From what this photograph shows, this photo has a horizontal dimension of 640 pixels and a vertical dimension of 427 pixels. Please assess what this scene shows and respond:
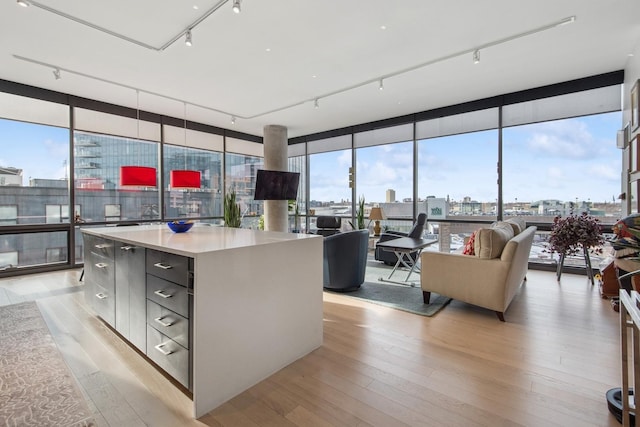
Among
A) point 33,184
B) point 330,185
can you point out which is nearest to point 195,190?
point 33,184

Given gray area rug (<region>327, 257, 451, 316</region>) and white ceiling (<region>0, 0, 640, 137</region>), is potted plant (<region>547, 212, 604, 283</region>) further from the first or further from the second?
white ceiling (<region>0, 0, 640, 137</region>)

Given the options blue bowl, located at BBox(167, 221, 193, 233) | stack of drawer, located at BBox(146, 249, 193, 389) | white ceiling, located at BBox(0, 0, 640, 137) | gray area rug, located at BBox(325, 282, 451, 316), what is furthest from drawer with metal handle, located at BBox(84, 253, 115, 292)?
gray area rug, located at BBox(325, 282, 451, 316)

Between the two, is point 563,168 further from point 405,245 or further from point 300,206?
point 300,206

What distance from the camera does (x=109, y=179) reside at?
5.88 metres

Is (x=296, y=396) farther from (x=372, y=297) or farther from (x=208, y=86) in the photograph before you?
(x=208, y=86)

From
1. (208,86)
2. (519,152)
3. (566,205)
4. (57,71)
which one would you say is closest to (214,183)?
(208,86)

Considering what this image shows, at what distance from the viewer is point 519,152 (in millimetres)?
5363

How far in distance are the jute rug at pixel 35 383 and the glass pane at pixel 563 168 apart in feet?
19.9

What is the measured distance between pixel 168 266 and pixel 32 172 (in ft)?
16.4

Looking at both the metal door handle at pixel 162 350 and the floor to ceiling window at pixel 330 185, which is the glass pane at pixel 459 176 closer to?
the floor to ceiling window at pixel 330 185

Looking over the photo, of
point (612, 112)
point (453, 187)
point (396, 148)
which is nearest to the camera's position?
point (612, 112)

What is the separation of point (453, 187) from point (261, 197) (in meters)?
3.82

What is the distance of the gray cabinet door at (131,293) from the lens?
2205 millimetres

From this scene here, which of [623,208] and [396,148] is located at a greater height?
[396,148]
